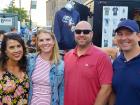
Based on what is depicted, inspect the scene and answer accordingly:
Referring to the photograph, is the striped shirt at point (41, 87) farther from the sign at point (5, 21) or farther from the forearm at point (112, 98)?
the sign at point (5, 21)

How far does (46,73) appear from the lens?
4793 millimetres

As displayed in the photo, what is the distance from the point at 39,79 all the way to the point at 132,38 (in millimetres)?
1211

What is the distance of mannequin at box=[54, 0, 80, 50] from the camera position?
7043 millimetres

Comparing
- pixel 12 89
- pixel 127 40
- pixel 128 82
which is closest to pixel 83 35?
pixel 127 40

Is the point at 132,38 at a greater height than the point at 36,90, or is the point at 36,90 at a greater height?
the point at 132,38

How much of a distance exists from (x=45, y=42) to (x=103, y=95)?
0.93 metres

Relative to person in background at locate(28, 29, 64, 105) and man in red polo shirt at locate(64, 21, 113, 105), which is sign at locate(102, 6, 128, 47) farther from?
person in background at locate(28, 29, 64, 105)

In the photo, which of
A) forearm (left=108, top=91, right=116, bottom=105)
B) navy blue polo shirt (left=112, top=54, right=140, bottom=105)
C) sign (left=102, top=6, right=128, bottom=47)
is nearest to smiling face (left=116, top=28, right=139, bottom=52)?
navy blue polo shirt (left=112, top=54, right=140, bottom=105)

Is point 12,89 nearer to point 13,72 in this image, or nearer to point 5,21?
point 13,72

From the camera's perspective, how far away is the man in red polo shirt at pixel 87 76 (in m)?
4.68

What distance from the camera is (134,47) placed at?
4.36 m

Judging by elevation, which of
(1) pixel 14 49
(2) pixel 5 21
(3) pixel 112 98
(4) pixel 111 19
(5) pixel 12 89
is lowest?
(3) pixel 112 98

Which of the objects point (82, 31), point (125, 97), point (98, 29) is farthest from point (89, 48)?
point (98, 29)

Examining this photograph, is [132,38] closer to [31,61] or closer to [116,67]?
[116,67]
